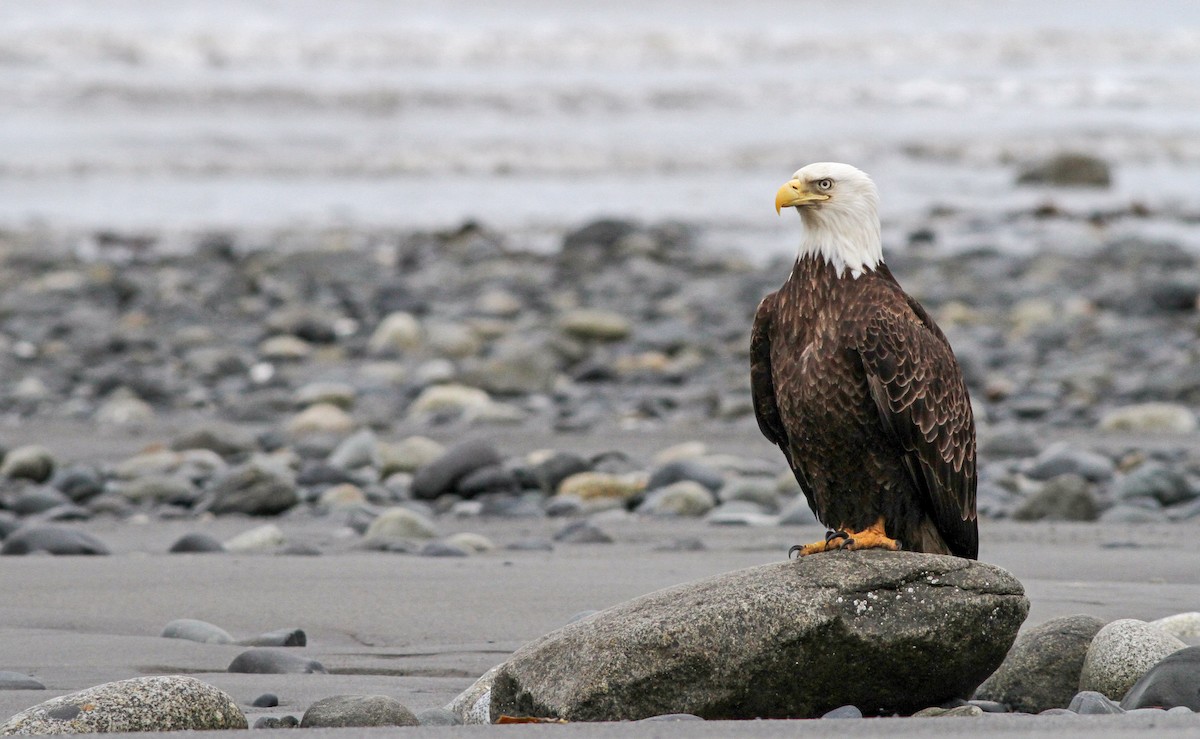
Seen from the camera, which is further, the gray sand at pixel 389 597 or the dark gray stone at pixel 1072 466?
the dark gray stone at pixel 1072 466

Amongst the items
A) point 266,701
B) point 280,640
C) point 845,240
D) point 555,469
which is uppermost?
point 845,240

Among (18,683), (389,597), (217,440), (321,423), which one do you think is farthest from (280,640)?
(321,423)

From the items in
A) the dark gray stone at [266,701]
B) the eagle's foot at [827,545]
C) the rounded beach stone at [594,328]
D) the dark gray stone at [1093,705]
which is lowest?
the dark gray stone at [1093,705]

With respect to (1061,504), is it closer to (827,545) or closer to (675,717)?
(827,545)

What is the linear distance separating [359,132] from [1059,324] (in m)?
15.0

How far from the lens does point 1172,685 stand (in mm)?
3211

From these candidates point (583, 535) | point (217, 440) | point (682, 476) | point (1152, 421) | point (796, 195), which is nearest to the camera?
point (796, 195)

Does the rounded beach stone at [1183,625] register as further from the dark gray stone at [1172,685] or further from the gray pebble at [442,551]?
the gray pebble at [442,551]

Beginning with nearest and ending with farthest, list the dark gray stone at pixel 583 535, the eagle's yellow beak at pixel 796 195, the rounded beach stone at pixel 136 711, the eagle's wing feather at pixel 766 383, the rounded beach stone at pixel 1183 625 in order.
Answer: the rounded beach stone at pixel 136 711 < the eagle's yellow beak at pixel 796 195 < the eagle's wing feather at pixel 766 383 < the rounded beach stone at pixel 1183 625 < the dark gray stone at pixel 583 535

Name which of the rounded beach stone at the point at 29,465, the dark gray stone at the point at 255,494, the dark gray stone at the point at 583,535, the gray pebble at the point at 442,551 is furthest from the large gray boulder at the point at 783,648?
the rounded beach stone at the point at 29,465

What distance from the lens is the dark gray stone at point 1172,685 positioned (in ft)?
10.4

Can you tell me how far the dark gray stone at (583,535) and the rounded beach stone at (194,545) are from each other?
1278mm

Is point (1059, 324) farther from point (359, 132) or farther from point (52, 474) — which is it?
point (359, 132)

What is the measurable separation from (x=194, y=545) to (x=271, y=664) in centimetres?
180
